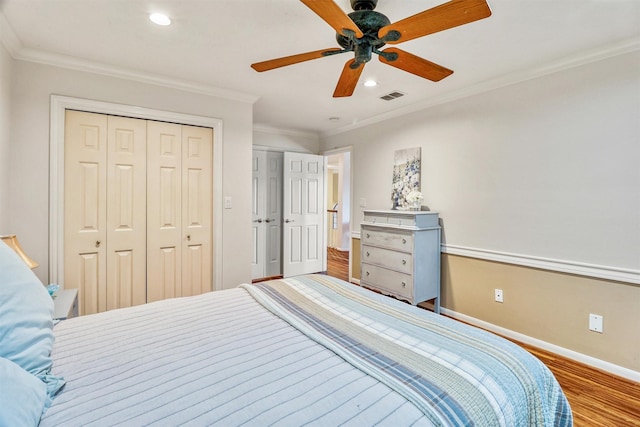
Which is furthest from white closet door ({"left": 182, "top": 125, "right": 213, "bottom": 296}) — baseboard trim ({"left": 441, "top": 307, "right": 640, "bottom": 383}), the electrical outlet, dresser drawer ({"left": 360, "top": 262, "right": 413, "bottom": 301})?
the electrical outlet

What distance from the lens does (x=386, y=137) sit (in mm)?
3918

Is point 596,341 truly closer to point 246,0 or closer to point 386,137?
point 386,137

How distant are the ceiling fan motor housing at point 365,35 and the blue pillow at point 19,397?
179cm

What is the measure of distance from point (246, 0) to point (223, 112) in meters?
1.57

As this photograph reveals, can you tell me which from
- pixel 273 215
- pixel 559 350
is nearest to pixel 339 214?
pixel 273 215

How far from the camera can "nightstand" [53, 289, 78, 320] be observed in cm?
177

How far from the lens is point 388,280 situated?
3.25m

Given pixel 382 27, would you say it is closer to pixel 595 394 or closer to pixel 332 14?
pixel 332 14

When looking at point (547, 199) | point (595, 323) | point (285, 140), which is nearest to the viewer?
point (595, 323)

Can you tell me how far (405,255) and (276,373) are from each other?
233 centimetres

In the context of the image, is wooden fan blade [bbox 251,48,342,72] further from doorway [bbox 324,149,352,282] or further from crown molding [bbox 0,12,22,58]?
doorway [bbox 324,149,352,282]

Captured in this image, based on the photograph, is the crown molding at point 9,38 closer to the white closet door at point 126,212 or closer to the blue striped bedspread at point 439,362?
the white closet door at point 126,212

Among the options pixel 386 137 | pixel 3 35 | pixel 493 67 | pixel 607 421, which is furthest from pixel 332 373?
pixel 386 137

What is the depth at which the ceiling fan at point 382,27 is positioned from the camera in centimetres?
128
